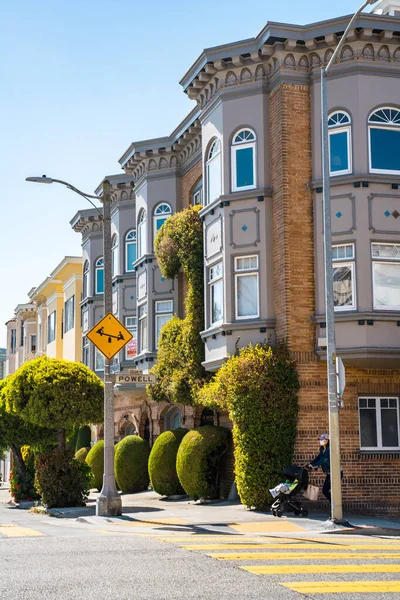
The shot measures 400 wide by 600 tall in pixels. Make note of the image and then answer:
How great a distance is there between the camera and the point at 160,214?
29.6 m

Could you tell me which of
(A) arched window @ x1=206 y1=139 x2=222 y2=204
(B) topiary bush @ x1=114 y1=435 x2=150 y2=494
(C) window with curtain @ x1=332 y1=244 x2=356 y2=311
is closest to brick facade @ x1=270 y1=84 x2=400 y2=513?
(C) window with curtain @ x1=332 y1=244 x2=356 y2=311

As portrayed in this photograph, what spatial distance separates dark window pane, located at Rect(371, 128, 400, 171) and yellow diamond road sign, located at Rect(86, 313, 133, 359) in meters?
6.96

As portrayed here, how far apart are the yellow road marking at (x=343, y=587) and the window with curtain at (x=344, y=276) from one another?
1101 cm

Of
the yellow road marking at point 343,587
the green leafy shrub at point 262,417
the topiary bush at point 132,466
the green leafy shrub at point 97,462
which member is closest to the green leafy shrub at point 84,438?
the green leafy shrub at point 97,462

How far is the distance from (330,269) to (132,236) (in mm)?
17934

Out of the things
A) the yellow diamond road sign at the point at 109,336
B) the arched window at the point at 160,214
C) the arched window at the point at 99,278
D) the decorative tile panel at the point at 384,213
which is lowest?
the yellow diamond road sign at the point at 109,336

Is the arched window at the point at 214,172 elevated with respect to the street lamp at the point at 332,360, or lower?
elevated

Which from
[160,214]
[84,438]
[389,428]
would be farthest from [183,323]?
[84,438]

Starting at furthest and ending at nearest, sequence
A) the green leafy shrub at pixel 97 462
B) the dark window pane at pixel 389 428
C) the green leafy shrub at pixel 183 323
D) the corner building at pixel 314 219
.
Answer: the green leafy shrub at pixel 97 462 → the green leafy shrub at pixel 183 323 → the dark window pane at pixel 389 428 → the corner building at pixel 314 219

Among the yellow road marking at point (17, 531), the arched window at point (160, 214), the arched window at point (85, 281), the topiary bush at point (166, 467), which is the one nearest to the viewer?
the yellow road marking at point (17, 531)

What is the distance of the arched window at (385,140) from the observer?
2045 cm

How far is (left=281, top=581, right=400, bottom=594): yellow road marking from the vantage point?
8.97 m

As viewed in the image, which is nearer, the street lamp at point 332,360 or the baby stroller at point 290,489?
the street lamp at point 332,360

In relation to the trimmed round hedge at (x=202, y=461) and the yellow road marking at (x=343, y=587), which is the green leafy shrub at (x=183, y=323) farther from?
the yellow road marking at (x=343, y=587)
